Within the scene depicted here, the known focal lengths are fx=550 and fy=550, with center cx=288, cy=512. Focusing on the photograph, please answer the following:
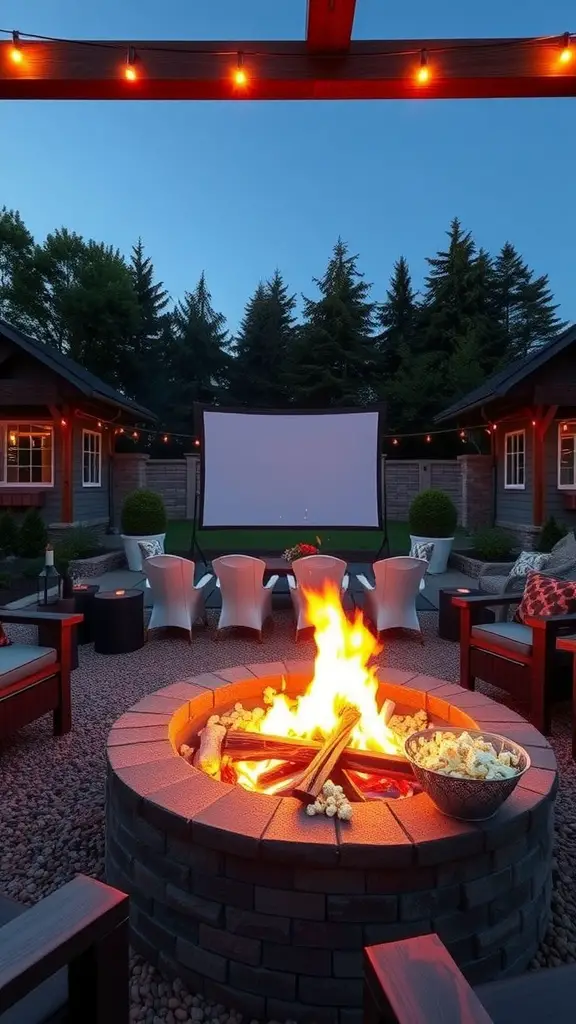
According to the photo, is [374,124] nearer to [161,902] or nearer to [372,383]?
[372,383]

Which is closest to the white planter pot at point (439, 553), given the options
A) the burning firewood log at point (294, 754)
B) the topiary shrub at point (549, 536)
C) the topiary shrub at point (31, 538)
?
the topiary shrub at point (549, 536)

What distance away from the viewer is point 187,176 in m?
14.2

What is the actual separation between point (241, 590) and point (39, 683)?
7.39 ft

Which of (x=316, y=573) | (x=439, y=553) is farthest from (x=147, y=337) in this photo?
(x=316, y=573)

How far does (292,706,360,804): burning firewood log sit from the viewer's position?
5.43 ft

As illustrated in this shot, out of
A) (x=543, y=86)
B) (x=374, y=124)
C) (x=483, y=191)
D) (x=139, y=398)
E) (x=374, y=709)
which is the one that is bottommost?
(x=374, y=709)

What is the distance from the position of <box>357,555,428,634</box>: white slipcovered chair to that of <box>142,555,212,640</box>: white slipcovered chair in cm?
165

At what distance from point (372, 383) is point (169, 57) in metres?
18.0

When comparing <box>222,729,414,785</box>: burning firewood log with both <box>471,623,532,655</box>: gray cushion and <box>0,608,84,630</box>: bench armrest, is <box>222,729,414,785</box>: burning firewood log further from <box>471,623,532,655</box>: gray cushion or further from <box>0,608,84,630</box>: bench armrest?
<box>471,623,532,655</box>: gray cushion

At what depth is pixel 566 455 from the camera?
30.4 feet

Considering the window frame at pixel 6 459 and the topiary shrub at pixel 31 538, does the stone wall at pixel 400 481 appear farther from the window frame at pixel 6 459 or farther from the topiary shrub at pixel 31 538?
the topiary shrub at pixel 31 538

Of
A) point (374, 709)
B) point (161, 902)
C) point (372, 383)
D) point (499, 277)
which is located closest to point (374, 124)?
point (372, 383)

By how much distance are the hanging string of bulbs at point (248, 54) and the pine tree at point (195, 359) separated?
57.7 ft

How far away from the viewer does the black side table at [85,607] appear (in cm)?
468
